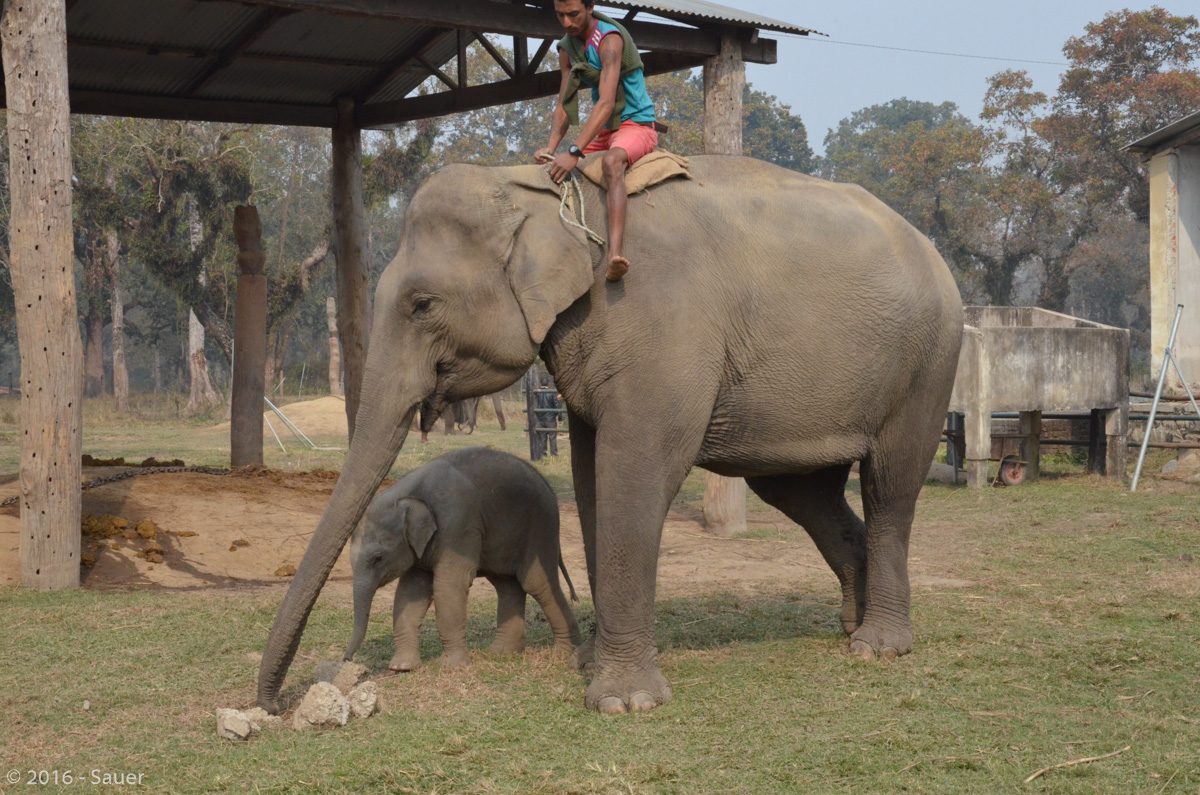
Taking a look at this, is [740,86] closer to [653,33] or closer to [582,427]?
[653,33]

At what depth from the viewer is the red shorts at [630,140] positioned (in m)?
4.97

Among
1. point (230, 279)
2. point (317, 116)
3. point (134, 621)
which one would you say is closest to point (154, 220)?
point (230, 279)

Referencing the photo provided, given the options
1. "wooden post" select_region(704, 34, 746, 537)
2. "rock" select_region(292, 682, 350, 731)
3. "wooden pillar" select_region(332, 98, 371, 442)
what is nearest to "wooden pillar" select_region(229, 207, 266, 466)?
"wooden pillar" select_region(332, 98, 371, 442)

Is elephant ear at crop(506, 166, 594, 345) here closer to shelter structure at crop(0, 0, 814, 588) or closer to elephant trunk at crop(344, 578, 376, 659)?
elephant trunk at crop(344, 578, 376, 659)

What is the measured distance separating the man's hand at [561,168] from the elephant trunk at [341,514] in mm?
1028

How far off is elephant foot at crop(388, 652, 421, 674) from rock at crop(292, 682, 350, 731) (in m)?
0.95

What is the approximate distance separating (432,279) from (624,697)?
1824mm

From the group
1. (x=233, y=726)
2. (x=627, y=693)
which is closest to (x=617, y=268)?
(x=627, y=693)

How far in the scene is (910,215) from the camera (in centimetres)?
4412

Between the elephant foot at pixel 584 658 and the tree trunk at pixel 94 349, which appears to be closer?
the elephant foot at pixel 584 658

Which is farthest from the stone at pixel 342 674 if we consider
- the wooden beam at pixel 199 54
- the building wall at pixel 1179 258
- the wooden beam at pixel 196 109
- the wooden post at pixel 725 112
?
the building wall at pixel 1179 258

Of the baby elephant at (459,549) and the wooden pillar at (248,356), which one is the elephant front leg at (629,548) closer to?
the baby elephant at (459,549)

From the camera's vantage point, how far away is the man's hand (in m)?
4.84

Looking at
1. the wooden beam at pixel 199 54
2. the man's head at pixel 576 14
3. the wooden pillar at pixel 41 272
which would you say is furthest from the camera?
the wooden beam at pixel 199 54
